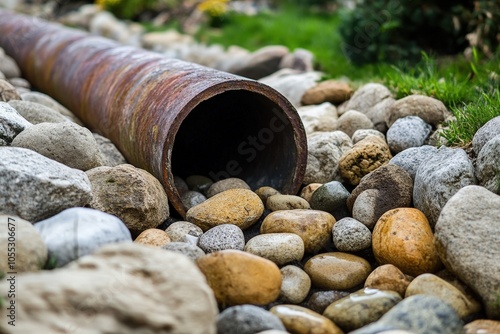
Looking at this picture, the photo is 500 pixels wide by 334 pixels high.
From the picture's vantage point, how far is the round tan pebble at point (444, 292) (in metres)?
2.91

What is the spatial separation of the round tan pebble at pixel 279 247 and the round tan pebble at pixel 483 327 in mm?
1003

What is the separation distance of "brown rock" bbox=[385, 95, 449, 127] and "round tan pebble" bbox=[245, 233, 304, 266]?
5.80 ft

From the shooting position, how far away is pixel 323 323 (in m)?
2.79

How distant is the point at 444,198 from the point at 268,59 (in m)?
4.62

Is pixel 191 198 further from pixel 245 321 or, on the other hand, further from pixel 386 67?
pixel 386 67

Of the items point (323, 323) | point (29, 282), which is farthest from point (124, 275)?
point (323, 323)

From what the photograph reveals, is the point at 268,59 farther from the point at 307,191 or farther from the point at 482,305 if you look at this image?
the point at 482,305

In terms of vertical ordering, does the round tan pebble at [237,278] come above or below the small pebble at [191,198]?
above

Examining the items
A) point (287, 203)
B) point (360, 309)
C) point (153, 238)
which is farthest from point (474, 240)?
point (153, 238)

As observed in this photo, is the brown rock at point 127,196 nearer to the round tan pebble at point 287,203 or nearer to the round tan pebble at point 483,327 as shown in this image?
the round tan pebble at point 287,203

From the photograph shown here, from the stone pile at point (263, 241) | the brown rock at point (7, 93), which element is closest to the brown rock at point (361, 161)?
the stone pile at point (263, 241)

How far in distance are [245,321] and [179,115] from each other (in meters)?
1.49

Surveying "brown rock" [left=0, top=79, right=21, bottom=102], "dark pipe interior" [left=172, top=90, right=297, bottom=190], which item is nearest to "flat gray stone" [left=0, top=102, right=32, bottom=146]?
"brown rock" [left=0, top=79, right=21, bottom=102]

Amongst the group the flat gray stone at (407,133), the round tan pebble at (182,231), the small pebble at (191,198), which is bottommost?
the small pebble at (191,198)
